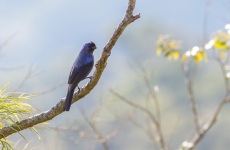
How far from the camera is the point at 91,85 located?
6066 mm

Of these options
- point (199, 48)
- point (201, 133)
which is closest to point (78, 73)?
point (199, 48)

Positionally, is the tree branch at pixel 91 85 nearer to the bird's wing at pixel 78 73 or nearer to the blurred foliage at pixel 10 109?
the blurred foliage at pixel 10 109

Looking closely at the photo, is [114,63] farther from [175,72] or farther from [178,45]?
[178,45]

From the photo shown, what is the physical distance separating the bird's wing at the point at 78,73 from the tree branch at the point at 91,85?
0.78 m

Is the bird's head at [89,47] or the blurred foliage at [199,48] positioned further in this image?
the bird's head at [89,47]

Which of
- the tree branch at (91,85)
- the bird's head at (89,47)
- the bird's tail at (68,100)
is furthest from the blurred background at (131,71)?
the tree branch at (91,85)

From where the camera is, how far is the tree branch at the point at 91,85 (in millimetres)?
5871

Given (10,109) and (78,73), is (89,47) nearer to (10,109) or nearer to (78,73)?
(78,73)

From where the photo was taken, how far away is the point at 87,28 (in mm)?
192875

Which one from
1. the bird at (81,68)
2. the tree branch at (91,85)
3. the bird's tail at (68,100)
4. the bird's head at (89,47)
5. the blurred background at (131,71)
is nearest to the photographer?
the tree branch at (91,85)

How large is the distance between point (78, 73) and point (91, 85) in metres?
1.23

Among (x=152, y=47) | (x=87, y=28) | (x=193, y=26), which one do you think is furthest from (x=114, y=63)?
(x=87, y=28)

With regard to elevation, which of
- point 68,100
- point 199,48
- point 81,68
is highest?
point 81,68

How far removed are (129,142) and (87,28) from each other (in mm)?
95632
